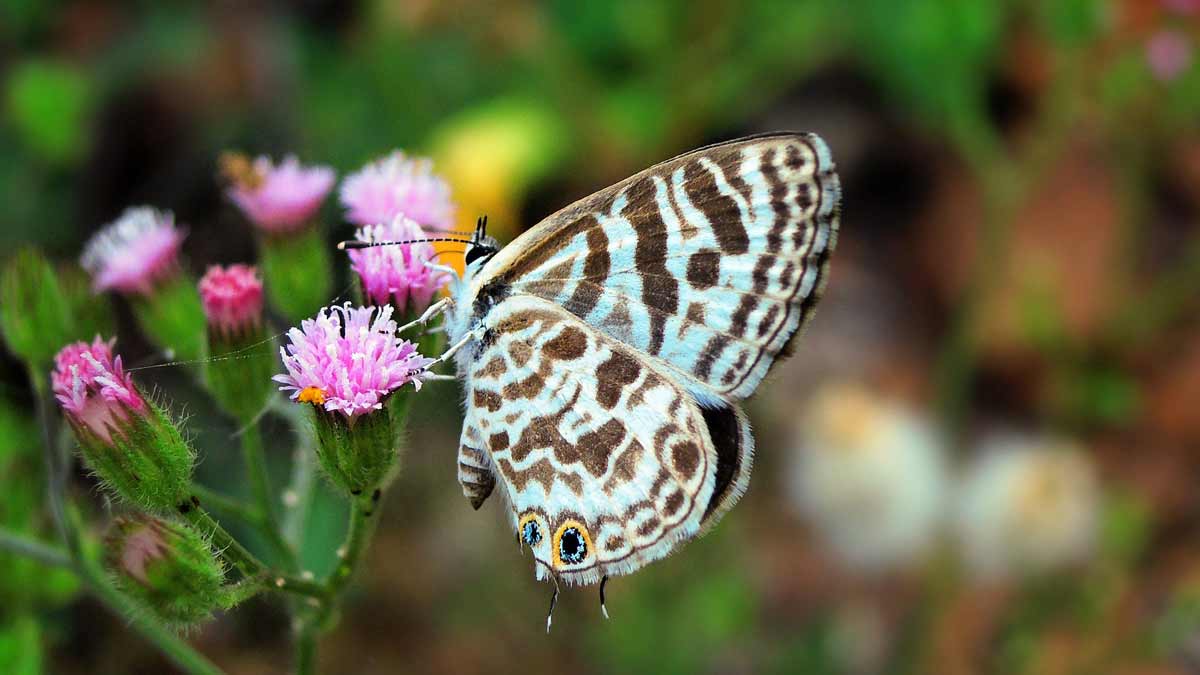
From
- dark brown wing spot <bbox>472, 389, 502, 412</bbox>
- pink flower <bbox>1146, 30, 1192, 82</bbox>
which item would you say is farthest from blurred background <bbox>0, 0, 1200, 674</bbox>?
dark brown wing spot <bbox>472, 389, 502, 412</bbox>

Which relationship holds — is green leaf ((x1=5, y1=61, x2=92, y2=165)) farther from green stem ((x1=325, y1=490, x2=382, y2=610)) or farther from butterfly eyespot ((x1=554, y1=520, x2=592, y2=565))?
butterfly eyespot ((x1=554, y1=520, x2=592, y2=565))

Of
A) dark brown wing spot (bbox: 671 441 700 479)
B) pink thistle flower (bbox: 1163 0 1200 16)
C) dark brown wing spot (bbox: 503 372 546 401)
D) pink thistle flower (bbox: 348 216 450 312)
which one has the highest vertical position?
pink thistle flower (bbox: 1163 0 1200 16)

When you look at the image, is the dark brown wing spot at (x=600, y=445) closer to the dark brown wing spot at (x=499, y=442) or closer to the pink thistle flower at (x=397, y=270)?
the dark brown wing spot at (x=499, y=442)

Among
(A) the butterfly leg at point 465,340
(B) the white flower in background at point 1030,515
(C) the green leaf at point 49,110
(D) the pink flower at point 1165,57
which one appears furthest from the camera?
(C) the green leaf at point 49,110

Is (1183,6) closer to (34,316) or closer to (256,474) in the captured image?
(256,474)

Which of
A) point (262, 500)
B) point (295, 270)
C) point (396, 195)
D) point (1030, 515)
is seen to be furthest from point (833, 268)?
point (262, 500)

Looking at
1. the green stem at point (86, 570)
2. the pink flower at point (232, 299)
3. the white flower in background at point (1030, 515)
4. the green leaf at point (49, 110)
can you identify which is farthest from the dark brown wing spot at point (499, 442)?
the green leaf at point (49, 110)

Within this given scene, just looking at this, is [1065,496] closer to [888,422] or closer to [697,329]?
[888,422]

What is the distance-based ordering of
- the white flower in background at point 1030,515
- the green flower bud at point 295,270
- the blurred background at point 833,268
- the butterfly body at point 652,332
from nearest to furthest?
the butterfly body at point 652,332, the green flower bud at point 295,270, the blurred background at point 833,268, the white flower in background at point 1030,515
